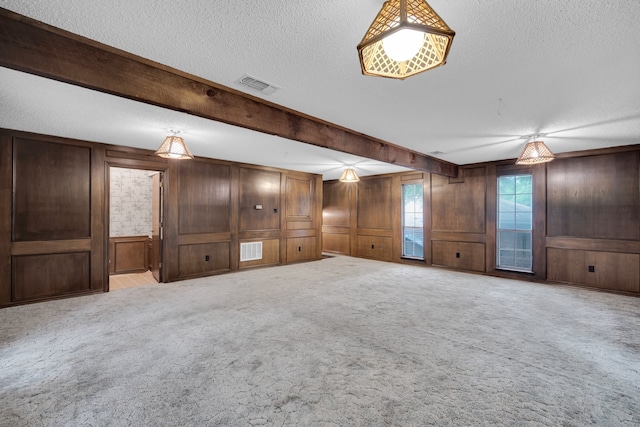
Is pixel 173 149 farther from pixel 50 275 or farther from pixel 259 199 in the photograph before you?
pixel 259 199

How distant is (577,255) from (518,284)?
1147mm

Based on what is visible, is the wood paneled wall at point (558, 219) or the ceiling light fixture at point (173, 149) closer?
the ceiling light fixture at point (173, 149)

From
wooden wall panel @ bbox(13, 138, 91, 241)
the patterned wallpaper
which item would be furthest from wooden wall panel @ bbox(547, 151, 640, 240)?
the patterned wallpaper

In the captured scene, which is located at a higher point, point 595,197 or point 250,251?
point 595,197

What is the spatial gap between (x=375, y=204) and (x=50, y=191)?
6973 millimetres

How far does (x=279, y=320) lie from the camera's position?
3410 millimetres

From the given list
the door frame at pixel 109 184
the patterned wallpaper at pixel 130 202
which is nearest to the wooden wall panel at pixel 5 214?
the door frame at pixel 109 184

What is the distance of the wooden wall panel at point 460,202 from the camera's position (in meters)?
6.34

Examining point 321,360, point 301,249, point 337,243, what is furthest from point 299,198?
point 321,360

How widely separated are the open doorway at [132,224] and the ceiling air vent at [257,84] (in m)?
4.19

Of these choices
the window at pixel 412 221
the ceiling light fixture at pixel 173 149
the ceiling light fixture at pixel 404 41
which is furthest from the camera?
the window at pixel 412 221

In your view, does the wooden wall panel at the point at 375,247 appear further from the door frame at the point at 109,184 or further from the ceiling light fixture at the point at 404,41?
the ceiling light fixture at the point at 404,41

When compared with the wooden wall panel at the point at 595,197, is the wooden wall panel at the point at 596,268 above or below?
below

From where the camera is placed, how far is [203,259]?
19.3 feet
